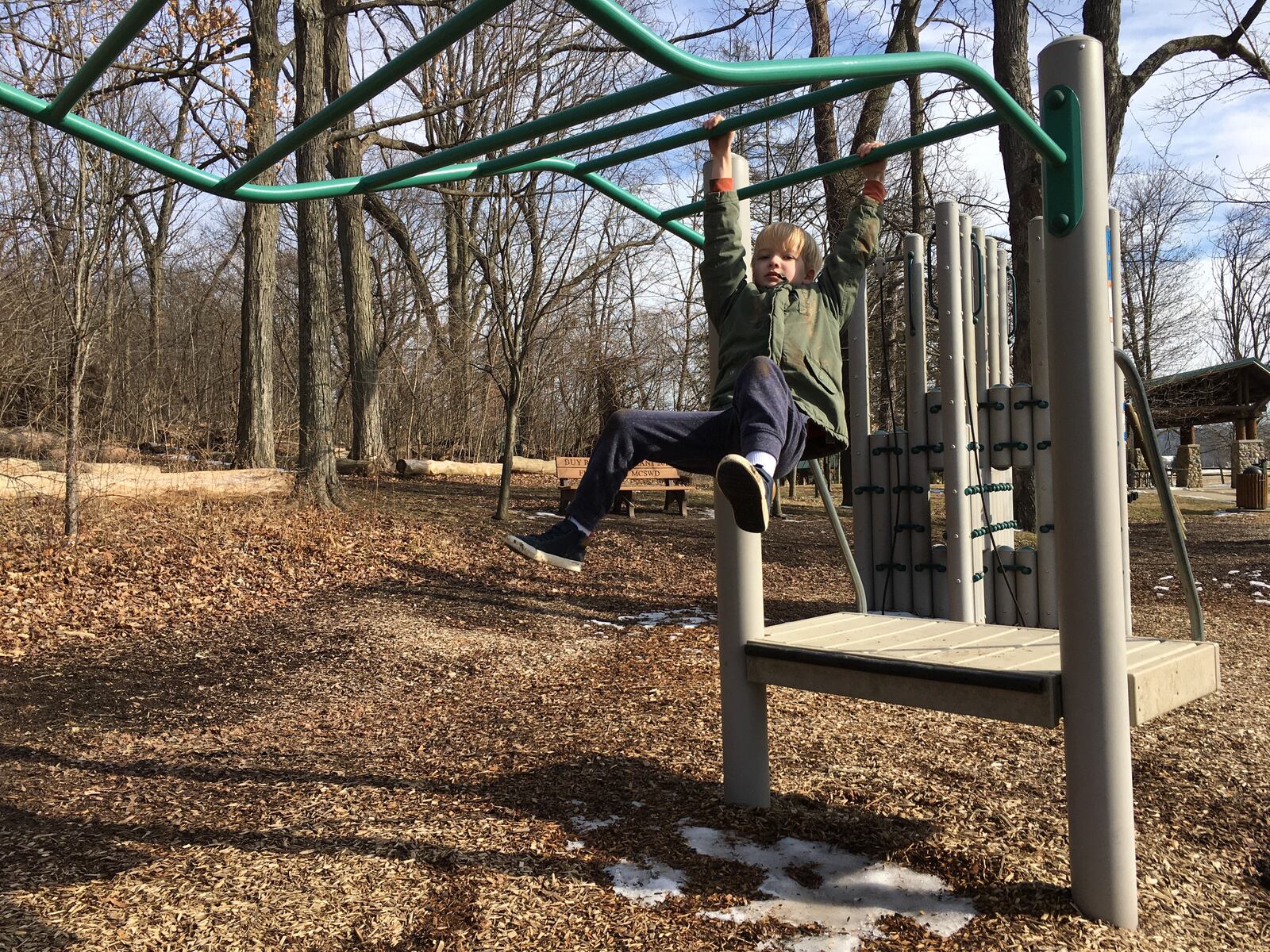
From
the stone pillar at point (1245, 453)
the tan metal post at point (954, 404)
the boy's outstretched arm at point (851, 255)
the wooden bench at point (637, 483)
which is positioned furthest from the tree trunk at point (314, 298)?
the stone pillar at point (1245, 453)

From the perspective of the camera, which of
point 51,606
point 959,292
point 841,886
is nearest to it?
point 841,886

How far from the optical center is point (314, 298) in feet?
32.4

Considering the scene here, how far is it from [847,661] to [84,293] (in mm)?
6700

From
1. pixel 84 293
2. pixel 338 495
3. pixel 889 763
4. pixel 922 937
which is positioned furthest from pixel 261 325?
pixel 922 937

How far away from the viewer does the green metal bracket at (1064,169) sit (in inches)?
101

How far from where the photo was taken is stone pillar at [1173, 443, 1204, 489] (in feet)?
84.1

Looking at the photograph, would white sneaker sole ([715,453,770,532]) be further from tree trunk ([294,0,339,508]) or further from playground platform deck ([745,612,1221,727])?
tree trunk ([294,0,339,508])

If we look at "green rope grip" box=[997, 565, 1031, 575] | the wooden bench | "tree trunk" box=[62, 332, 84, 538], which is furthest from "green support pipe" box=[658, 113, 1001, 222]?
the wooden bench

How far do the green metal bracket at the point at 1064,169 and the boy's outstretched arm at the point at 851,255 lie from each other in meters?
0.56

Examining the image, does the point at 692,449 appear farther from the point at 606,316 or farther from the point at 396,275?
the point at 396,275

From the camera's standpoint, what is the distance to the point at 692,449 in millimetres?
2803

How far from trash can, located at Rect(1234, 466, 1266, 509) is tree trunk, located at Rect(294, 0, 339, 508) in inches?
638

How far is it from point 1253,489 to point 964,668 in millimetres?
18242

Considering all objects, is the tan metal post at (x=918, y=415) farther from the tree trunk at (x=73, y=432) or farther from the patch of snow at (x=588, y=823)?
the tree trunk at (x=73, y=432)
